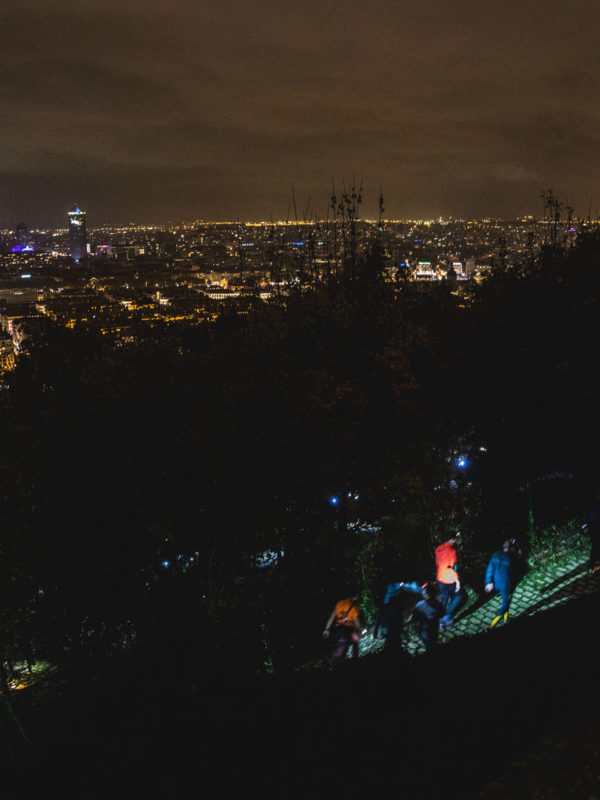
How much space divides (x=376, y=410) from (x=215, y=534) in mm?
3970

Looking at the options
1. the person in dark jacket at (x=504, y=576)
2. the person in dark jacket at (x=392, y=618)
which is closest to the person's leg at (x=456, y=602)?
the person in dark jacket at (x=504, y=576)

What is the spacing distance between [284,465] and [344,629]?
324 cm

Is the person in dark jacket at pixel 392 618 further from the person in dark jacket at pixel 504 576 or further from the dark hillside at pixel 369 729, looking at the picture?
the person in dark jacket at pixel 504 576

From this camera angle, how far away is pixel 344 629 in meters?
7.25

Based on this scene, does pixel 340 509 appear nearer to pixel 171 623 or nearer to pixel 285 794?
pixel 171 623

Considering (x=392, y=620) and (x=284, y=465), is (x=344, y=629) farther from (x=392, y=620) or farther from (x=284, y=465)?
(x=284, y=465)

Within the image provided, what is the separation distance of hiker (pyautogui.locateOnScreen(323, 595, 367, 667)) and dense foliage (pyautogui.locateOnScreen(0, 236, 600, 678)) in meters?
1.17

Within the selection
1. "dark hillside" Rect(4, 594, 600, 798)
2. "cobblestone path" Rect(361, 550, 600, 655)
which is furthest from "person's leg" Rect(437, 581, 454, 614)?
"dark hillside" Rect(4, 594, 600, 798)

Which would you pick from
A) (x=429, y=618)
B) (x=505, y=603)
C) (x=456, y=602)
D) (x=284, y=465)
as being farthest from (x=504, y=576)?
(x=284, y=465)

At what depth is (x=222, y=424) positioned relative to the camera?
940 cm

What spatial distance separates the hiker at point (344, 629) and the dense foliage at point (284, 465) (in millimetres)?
1168

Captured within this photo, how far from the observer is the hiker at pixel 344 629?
23.7 feet

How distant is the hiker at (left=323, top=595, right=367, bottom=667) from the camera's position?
7211 millimetres

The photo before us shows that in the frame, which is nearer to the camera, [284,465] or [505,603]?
[505,603]
